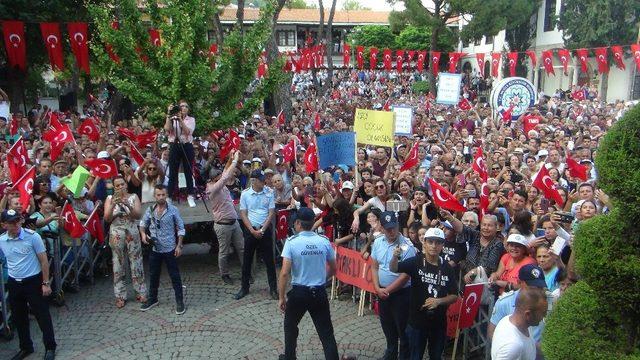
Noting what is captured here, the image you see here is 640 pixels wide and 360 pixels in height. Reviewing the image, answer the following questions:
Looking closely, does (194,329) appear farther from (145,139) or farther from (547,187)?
(145,139)

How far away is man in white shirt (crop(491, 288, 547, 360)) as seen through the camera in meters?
3.75

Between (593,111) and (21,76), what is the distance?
71.3 ft

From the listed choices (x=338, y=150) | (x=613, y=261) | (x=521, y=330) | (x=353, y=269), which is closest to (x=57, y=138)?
(x=338, y=150)

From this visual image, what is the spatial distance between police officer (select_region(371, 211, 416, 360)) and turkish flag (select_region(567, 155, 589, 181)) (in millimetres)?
4921

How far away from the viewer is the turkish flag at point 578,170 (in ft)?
31.1

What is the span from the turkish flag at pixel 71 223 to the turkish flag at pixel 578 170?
26.0ft

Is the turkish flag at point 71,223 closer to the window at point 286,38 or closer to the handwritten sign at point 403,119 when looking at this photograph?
the handwritten sign at point 403,119

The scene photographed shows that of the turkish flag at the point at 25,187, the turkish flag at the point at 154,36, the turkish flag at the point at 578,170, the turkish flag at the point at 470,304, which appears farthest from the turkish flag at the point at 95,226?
the turkish flag at the point at 578,170

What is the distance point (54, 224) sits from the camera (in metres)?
7.93

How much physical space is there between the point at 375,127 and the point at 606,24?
26874 millimetres

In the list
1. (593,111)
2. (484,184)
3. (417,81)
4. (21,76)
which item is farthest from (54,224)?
(417,81)

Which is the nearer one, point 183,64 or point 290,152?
point 290,152

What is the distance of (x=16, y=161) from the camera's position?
8828 mm

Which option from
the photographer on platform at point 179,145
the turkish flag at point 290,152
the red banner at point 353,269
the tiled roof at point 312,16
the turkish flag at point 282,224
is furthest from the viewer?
the tiled roof at point 312,16
